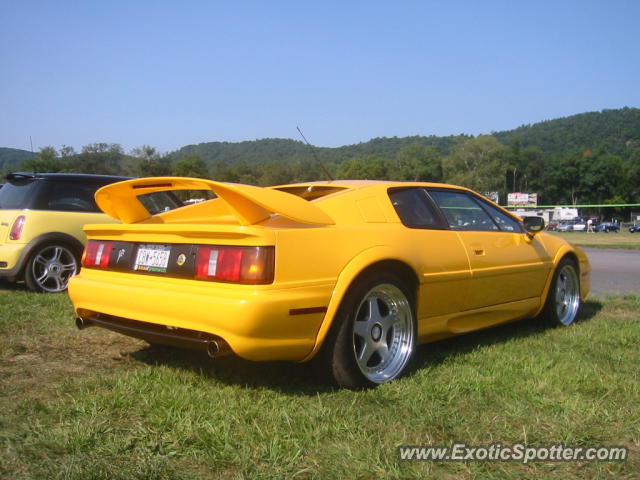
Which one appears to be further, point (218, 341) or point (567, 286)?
point (567, 286)

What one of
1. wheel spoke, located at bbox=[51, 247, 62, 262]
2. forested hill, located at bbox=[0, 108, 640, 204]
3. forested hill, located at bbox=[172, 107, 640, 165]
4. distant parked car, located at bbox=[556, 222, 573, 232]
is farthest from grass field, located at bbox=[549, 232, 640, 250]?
forested hill, located at bbox=[172, 107, 640, 165]

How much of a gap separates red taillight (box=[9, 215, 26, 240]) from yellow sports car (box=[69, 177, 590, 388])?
3421 millimetres

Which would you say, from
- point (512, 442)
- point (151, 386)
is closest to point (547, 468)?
point (512, 442)

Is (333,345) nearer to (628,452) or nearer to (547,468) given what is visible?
(547,468)

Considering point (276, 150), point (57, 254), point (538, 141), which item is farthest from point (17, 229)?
point (538, 141)

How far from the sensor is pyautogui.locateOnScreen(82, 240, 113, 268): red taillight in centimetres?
386

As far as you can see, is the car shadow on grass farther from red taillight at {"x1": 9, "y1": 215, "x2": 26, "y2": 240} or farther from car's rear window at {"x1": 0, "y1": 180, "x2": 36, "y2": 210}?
car's rear window at {"x1": 0, "y1": 180, "x2": 36, "y2": 210}

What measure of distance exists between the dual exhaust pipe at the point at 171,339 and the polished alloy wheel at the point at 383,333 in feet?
2.70

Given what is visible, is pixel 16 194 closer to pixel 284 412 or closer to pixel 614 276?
pixel 284 412

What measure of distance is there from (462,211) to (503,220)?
622 millimetres

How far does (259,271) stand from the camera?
10.1 feet

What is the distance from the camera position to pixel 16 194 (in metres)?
7.25

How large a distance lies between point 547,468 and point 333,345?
1.27 m

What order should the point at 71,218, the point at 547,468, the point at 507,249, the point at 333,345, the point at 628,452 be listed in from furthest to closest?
the point at 71,218 < the point at 507,249 < the point at 333,345 < the point at 628,452 < the point at 547,468
